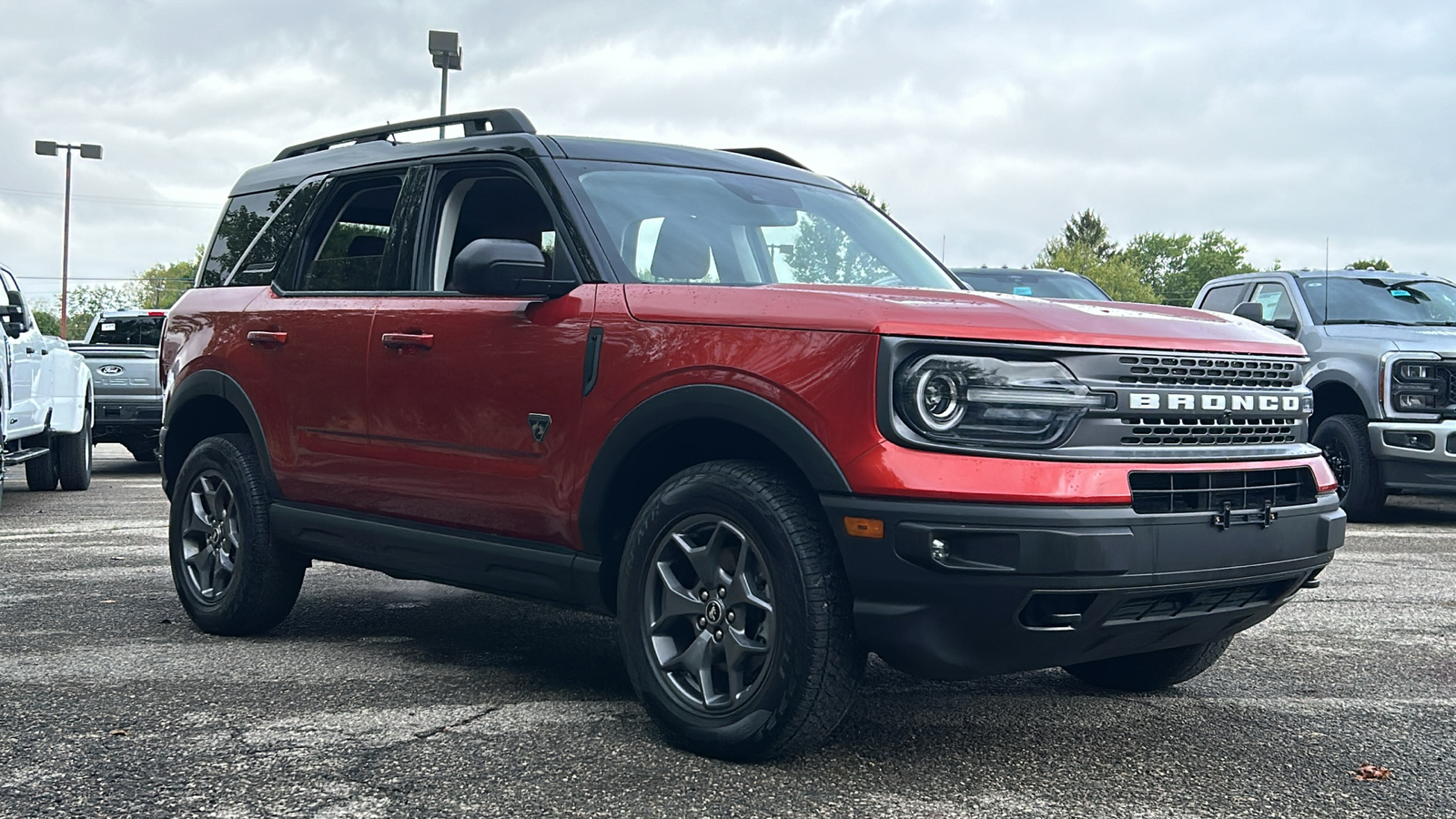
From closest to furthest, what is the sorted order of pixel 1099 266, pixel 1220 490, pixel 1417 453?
pixel 1220 490 → pixel 1417 453 → pixel 1099 266

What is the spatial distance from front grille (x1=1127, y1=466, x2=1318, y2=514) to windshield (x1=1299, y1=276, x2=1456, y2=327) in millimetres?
7980

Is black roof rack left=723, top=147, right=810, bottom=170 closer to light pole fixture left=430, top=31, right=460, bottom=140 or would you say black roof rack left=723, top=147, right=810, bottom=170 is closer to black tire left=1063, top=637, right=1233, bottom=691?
black tire left=1063, top=637, right=1233, bottom=691

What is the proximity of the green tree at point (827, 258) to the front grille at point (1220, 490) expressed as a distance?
1.50m

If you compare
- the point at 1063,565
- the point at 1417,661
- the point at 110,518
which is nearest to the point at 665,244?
the point at 1063,565

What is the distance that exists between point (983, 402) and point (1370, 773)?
61.7 inches

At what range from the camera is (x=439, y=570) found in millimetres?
4953

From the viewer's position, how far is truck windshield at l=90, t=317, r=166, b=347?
58.0 feet

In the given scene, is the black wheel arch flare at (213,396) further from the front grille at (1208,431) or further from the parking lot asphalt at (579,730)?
the front grille at (1208,431)

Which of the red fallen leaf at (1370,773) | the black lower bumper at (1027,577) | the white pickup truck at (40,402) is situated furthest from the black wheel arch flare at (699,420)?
the white pickup truck at (40,402)

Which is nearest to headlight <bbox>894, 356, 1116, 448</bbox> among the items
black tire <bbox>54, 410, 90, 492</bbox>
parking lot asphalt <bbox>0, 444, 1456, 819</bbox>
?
parking lot asphalt <bbox>0, 444, 1456, 819</bbox>

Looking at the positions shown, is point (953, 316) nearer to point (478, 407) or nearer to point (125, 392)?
point (478, 407)

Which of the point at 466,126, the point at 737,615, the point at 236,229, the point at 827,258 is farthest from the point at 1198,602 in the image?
the point at 236,229

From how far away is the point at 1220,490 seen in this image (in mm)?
3812

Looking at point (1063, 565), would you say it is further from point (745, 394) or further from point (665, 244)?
point (665, 244)
